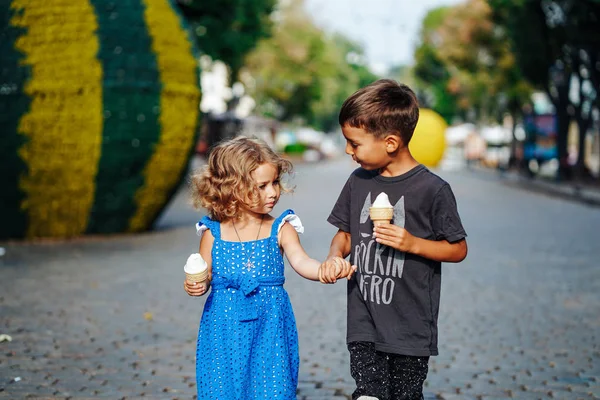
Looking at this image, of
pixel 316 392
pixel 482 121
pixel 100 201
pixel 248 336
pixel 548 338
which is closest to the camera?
pixel 248 336

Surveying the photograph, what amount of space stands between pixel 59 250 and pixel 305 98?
173 feet

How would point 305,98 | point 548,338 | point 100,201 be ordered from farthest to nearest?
point 305,98, point 100,201, point 548,338

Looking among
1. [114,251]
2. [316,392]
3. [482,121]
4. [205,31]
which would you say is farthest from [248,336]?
[482,121]

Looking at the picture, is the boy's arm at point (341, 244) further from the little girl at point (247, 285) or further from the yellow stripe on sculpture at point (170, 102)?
the yellow stripe on sculpture at point (170, 102)

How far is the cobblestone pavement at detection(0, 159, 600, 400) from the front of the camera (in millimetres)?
5148

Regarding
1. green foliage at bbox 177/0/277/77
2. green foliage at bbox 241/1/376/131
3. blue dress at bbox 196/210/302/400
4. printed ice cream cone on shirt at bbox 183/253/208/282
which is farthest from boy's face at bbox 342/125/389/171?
green foliage at bbox 241/1/376/131

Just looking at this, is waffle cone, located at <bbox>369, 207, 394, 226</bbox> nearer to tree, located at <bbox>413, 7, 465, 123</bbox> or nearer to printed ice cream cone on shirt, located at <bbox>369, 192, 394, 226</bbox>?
printed ice cream cone on shirt, located at <bbox>369, 192, 394, 226</bbox>

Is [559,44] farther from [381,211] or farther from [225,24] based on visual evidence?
[381,211]

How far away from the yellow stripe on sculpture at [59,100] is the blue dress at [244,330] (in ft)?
29.5

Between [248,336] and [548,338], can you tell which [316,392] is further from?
[548,338]

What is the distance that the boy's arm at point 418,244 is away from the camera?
317cm

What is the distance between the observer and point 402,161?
3.45 meters

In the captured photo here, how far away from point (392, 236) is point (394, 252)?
241 millimetres

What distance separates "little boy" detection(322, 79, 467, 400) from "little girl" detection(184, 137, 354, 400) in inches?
9.5
